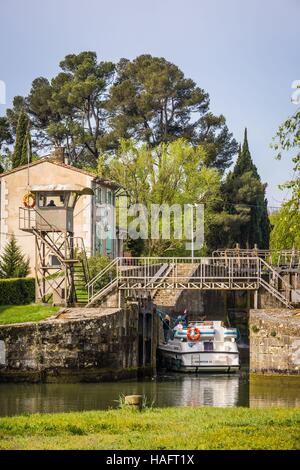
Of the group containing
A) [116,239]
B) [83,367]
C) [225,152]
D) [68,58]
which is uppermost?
[68,58]

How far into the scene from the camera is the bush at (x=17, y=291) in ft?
207

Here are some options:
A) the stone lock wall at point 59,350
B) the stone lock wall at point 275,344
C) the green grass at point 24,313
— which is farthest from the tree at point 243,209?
the stone lock wall at point 59,350

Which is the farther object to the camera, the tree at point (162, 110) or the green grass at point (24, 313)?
the tree at point (162, 110)

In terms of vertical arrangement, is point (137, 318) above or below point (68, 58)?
below

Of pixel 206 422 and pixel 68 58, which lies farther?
pixel 68 58

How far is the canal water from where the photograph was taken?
4325cm

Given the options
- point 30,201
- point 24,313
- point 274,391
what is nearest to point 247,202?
point 30,201

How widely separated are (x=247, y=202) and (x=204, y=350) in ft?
174

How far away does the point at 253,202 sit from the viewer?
113938 mm

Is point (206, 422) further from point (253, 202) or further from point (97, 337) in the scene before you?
point (253, 202)

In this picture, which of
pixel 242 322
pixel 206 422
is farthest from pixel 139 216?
pixel 206 422

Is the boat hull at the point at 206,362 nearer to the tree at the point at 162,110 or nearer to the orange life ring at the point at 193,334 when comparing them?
the orange life ring at the point at 193,334

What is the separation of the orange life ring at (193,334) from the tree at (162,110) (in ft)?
168

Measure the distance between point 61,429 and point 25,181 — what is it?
55.6 metres
